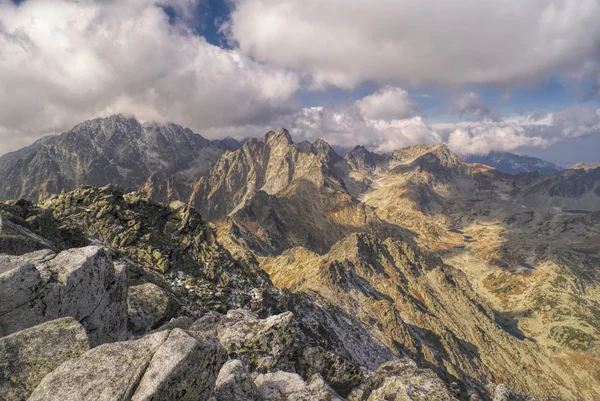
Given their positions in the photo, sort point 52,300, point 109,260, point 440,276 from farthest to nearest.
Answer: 1. point 440,276
2. point 109,260
3. point 52,300

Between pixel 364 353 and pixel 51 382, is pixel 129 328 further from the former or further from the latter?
pixel 364 353

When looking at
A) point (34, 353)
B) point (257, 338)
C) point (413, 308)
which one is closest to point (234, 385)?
point (257, 338)

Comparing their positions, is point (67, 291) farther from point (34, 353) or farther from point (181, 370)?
point (181, 370)

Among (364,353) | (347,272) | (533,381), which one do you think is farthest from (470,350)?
(364,353)

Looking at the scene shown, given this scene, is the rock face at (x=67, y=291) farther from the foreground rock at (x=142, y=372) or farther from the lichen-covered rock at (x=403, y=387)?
the lichen-covered rock at (x=403, y=387)

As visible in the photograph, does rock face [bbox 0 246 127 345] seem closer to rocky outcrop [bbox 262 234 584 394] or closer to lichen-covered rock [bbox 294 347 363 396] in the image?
lichen-covered rock [bbox 294 347 363 396]

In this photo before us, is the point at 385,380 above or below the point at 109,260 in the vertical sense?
below
